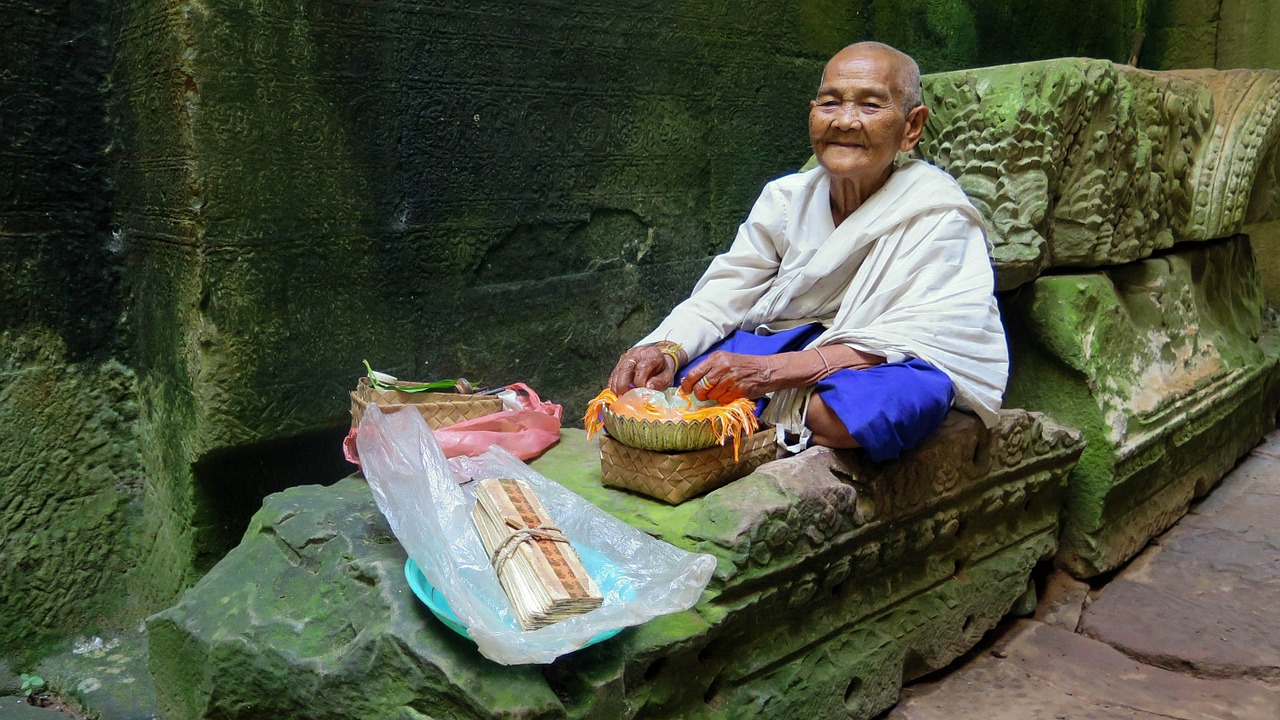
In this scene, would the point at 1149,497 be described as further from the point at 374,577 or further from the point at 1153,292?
the point at 374,577

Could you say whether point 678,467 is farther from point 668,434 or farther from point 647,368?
point 647,368

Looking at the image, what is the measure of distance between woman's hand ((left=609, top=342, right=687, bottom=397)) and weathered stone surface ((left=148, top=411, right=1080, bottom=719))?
238 millimetres

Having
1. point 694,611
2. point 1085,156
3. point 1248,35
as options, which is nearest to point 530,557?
point 694,611

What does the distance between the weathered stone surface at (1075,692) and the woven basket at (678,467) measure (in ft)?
2.47

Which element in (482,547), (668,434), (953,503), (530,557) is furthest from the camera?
(953,503)

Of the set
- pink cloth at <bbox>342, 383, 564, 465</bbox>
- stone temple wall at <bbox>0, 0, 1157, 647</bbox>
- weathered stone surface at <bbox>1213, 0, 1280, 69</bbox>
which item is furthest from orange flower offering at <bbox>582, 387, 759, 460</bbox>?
weathered stone surface at <bbox>1213, 0, 1280, 69</bbox>

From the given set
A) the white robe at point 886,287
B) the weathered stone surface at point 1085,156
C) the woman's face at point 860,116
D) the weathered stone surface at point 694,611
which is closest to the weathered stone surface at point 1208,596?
the weathered stone surface at point 694,611

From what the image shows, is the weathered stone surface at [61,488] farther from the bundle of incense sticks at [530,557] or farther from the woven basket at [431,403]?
the bundle of incense sticks at [530,557]

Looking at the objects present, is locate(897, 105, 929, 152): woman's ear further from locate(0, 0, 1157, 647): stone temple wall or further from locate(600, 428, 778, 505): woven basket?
locate(0, 0, 1157, 647): stone temple wall

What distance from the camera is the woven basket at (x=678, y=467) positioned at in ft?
7.32

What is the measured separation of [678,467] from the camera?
2.22m

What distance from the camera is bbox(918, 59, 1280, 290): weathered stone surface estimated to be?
2932 mm

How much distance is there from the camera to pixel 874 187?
2.69 meters

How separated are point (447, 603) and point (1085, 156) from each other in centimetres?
236
